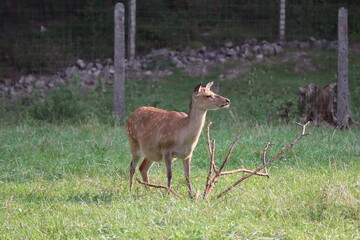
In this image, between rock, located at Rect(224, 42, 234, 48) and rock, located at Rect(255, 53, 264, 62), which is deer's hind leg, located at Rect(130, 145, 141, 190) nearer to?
rock, located at Rect(255, 53, 264, 62)

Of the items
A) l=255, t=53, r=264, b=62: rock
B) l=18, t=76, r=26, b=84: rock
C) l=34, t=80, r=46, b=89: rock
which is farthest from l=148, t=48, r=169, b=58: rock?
l=18, t=76, r=26, b=84: rock

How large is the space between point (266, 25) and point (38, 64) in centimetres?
569

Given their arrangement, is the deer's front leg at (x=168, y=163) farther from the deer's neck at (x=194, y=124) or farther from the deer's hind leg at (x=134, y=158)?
the deer's hind leg at (x=134, y=158)

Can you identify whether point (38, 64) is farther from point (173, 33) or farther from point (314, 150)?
point (314, 150)

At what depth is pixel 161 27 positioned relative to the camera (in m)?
17.0

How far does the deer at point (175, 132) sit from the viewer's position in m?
6.28

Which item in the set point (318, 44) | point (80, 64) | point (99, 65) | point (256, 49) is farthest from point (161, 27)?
point (318, 44)

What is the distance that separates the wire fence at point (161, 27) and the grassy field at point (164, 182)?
16.7 ft

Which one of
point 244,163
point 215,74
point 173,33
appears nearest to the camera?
point 244,163

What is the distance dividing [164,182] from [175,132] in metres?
0.77

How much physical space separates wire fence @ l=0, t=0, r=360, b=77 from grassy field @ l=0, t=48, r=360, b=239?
201 inches

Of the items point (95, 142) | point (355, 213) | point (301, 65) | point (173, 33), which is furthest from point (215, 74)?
point (355, 213)

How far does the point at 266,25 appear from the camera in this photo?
1689cm

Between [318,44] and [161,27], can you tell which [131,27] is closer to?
[161,27]
